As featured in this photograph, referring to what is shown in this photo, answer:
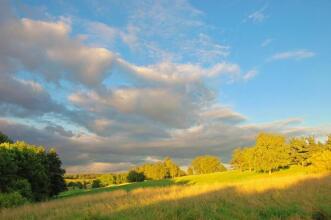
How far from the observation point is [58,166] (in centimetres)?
7650

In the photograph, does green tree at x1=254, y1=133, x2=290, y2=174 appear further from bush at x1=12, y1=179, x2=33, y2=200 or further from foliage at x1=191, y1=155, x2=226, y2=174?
foliage at x1=191, y1=155, x2=226, y2=174

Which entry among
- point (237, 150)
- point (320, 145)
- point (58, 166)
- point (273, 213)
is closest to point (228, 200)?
point (273, 213)

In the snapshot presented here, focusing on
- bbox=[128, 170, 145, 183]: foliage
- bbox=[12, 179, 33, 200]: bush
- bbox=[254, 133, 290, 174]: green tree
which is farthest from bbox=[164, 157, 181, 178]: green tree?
bbox=[12, 179, 33, 200]: bush

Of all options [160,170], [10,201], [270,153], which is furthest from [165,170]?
[10,201]

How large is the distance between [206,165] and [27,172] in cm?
11500

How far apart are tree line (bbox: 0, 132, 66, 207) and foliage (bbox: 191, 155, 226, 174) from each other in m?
94.1

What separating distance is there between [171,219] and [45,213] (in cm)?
844

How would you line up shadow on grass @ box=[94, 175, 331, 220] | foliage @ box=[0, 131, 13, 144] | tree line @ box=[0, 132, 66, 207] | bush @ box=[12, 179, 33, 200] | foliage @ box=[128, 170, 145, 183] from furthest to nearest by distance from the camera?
foliage @ box=[128, 170, 145, 183], foliage @ box=[0, 131, 13, 144], bush @ box=[12, 179, 33, 200], tree line @ box=[0, 132, 66, 207], shadow on grass @ box=[94, 175, 331, 220]

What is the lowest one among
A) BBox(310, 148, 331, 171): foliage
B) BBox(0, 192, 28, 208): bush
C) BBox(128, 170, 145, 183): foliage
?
BBox(128, 170, 145, 183): foliage

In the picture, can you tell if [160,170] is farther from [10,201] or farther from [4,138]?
[10,201]

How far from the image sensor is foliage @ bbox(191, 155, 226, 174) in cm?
16125

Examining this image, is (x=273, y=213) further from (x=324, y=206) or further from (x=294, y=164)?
(x=294, y=164)

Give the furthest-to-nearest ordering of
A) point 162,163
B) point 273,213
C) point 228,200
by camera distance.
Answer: point 162,163 → point 228,200 → point 273,213

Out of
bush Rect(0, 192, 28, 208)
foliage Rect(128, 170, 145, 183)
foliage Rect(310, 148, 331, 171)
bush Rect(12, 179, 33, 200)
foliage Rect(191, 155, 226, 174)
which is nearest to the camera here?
bush Rect(0, 192, 28, 208)
